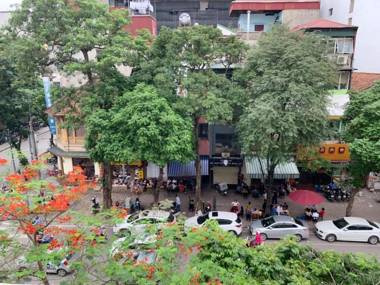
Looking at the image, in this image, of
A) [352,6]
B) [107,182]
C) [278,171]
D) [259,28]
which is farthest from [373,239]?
[352,6]

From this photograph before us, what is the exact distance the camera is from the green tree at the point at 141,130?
16703 mm

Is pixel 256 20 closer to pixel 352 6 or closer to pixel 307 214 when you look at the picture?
pixel 352 6

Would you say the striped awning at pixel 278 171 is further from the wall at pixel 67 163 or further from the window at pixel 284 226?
the wall at pixel 67 163

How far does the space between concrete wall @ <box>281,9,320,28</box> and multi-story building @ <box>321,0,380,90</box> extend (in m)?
2.61

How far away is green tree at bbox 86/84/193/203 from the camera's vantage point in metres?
16.7

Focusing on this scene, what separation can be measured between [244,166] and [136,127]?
9.26 meters

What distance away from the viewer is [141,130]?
16.4m

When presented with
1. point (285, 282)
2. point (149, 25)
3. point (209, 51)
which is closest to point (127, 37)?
point (209, 51)

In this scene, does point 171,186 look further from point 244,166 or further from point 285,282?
point 285,282

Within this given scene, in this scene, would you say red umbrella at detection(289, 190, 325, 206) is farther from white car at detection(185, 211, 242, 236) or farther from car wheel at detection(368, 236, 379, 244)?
white car at detection(185, 211, 242, 236)

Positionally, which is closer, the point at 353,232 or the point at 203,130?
the point at 353,232

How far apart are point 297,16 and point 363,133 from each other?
14.8m

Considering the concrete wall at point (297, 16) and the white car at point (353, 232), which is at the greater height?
the concrete wall at point (297, 16)

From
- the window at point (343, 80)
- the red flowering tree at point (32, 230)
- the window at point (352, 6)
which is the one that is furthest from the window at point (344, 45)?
the red flowering tree at point (32, 230)
